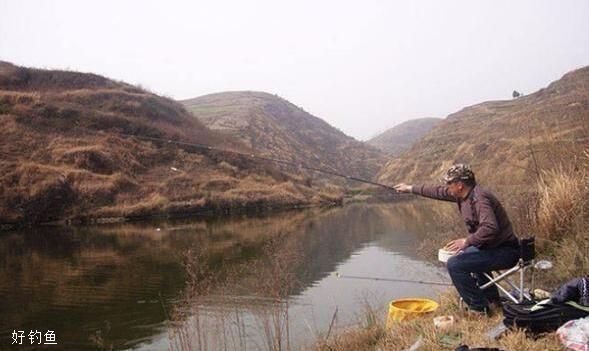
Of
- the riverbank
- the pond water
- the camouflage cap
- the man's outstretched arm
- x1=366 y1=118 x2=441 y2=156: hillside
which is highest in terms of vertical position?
x1=366 y1=118 x2=441 y2=156: hillside

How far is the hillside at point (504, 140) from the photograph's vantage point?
938 cm

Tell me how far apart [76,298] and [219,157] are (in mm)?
35459

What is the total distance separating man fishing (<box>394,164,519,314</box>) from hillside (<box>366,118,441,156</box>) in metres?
149

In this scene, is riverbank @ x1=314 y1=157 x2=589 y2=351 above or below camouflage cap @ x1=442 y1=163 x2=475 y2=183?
below

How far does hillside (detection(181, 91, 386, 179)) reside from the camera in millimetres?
81125

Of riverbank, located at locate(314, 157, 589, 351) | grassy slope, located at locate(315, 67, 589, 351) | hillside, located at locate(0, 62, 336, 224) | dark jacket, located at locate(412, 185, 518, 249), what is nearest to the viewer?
riverbank, located at locate(314, 157, 589, 351)

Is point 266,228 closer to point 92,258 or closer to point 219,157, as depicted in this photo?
point 92,258

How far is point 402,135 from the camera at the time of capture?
17788cm

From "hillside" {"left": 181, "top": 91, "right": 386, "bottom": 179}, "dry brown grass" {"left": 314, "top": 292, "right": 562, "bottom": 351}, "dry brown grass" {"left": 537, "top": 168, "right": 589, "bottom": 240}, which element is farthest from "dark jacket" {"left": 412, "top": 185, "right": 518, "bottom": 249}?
"hillside" {"left": 181, "top": 91, "right": 386, "bottom": 179}

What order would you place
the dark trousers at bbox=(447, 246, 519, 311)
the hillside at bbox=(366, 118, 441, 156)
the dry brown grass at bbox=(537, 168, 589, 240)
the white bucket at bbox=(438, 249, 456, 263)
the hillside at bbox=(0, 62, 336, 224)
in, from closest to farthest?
the dark trousers at bbox=(447, 246, 519, 311)
the white bucket at bbox=(438, 249, 456, 263)
the dry brown grass at bbox=(537, 168, 589, 240)
the hillside at bbox=(0, 62, 336, 224)
the hillside at bbox=(366, 118, 441, 156)

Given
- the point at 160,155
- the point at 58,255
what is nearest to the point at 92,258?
the point at 58,255

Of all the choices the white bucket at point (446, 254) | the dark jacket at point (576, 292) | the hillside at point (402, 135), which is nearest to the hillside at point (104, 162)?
the white bucket at point (446, 254)

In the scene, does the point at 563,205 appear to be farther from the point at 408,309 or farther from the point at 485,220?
the point at 485,220

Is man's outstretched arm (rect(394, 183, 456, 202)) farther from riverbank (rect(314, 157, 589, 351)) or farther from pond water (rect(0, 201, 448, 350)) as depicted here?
pond water (rect(0, 201, 448, 350))
